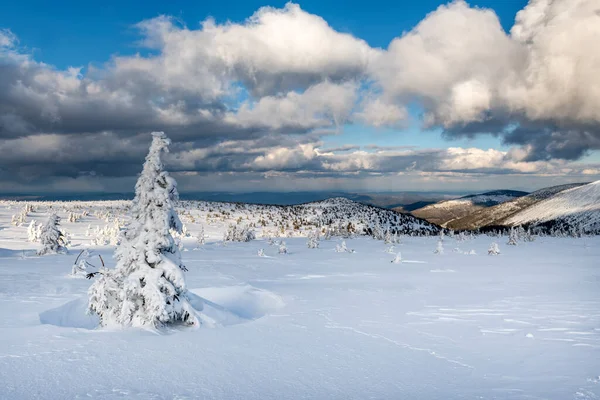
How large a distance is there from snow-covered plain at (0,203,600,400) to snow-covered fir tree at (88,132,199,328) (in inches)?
23.8

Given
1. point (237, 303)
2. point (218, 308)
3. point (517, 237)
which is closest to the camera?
point (218, 308)

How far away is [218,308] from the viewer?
13.2 m

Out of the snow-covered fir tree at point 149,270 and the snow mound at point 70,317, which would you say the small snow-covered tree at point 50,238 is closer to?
the snow mound at point 70,317

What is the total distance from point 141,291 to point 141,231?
1675mm

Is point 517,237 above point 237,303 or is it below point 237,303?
above

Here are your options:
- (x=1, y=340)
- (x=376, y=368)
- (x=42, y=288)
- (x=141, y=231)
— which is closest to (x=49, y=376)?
(x=1, y=340)

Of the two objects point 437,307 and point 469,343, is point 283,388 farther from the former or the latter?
point 437,307

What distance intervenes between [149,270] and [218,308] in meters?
2.98

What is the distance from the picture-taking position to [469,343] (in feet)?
33.7

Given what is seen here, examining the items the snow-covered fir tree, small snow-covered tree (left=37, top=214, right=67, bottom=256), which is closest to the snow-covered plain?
the snow-covered fir tree

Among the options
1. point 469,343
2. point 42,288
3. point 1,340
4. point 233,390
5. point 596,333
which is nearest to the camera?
point 233,390

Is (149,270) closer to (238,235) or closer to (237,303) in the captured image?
(237,303)

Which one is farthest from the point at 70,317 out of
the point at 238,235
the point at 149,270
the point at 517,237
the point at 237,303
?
the point at 517,237

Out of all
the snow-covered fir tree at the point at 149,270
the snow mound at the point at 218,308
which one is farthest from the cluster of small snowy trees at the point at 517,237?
the snow-covered fir tree at the point at 149,270
